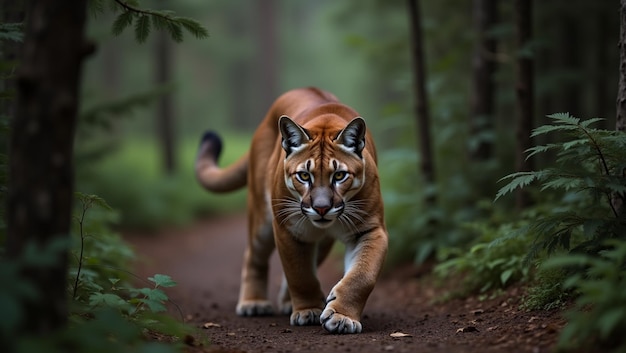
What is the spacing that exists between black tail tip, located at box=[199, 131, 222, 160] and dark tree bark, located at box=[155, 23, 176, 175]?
32.1ft

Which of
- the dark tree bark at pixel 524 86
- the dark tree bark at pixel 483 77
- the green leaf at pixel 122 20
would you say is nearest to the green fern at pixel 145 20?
the green leaf at pixel 122 20

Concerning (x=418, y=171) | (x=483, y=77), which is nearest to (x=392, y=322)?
(x=483, y=77)

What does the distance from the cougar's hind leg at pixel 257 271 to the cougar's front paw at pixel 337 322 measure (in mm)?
1903

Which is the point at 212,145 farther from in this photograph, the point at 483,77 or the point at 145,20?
the point at 483,77

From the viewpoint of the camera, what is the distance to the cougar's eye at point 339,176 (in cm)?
561

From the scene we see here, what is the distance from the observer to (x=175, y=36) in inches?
216

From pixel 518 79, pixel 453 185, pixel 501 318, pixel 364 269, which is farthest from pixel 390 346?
pixel 453 185

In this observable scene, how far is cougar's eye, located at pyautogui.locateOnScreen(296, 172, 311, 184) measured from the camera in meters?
5.63

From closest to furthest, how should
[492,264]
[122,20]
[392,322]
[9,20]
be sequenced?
[122,20]
[392,322]
[492,264]
[9,20]

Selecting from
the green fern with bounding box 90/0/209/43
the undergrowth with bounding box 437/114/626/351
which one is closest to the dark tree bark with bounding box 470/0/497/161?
the undergrowth with bounding box 437/114/626/351

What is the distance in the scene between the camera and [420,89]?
960cm

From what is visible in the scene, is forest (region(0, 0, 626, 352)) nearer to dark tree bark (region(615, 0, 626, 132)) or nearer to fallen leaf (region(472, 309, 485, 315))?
dark tree bark (region(615, 0, 626, 132))

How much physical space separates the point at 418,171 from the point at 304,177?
6377mm

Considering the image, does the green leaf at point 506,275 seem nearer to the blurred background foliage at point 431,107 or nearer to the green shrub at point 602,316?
the blurred background foliage at point 431,107
